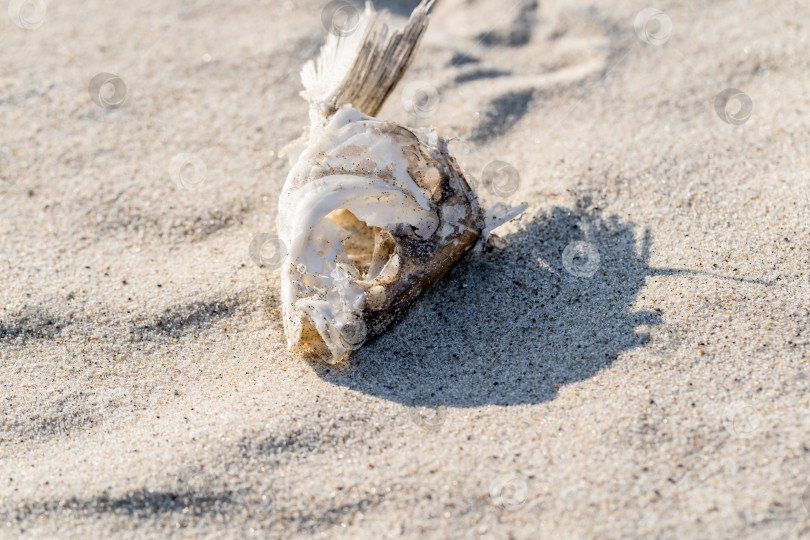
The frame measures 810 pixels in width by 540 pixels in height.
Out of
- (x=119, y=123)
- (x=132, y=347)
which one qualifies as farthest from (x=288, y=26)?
(x=132, y=347)

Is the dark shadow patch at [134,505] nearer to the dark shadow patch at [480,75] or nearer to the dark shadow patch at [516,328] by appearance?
the dark shadow patch at [516,328]

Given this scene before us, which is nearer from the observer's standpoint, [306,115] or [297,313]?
[297,313]

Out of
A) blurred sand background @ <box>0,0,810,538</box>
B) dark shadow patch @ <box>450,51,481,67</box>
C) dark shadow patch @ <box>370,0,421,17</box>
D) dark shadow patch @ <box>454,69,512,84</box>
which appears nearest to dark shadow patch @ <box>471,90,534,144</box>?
blurred sand background @ <box>0,0,810,538</box>

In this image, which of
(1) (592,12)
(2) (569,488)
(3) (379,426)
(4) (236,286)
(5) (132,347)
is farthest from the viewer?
(1) (592,12)

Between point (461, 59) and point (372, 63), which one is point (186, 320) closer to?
point (372, 63)

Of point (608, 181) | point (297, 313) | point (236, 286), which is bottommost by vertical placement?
point (236, 286)

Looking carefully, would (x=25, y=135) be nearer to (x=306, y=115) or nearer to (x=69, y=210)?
(x=69, y=210)

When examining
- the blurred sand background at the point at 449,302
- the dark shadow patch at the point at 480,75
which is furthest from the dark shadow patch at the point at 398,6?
the dark shadow patch at the point at 480,75
